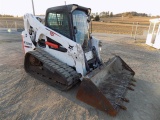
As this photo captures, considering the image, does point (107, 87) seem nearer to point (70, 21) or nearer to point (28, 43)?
point (70, 21)

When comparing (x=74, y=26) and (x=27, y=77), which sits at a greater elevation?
(x=74, y=26)

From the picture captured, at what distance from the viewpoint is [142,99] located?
13.4ft

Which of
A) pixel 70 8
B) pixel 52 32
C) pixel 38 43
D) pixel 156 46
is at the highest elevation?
pixel 70 8

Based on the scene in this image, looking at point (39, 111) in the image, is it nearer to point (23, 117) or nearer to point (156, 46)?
point (23, 117)

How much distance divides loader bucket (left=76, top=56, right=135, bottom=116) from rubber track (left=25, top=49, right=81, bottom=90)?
47 cm

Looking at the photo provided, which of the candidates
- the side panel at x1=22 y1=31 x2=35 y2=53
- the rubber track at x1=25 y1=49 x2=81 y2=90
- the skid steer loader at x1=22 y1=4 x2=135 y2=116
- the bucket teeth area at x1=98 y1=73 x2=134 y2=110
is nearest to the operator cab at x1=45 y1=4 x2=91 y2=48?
the skid steer loader at x1=22 y1=4 x2=135 y2=116

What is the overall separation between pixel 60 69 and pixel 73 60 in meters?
0.49

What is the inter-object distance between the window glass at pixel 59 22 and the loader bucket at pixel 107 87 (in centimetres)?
159

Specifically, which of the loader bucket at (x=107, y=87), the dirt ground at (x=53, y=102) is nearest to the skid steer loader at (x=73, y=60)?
the loader bucket at (x=107, y=87)

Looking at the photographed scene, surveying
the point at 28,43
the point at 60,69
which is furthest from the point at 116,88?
the point at 28,43

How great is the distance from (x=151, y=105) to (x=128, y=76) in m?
1.19

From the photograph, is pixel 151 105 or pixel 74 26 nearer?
pixel 151 105

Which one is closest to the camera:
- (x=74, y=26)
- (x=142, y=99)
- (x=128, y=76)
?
(x=142, y=99)

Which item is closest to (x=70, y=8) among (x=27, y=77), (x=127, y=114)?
(x=27, y=77)
